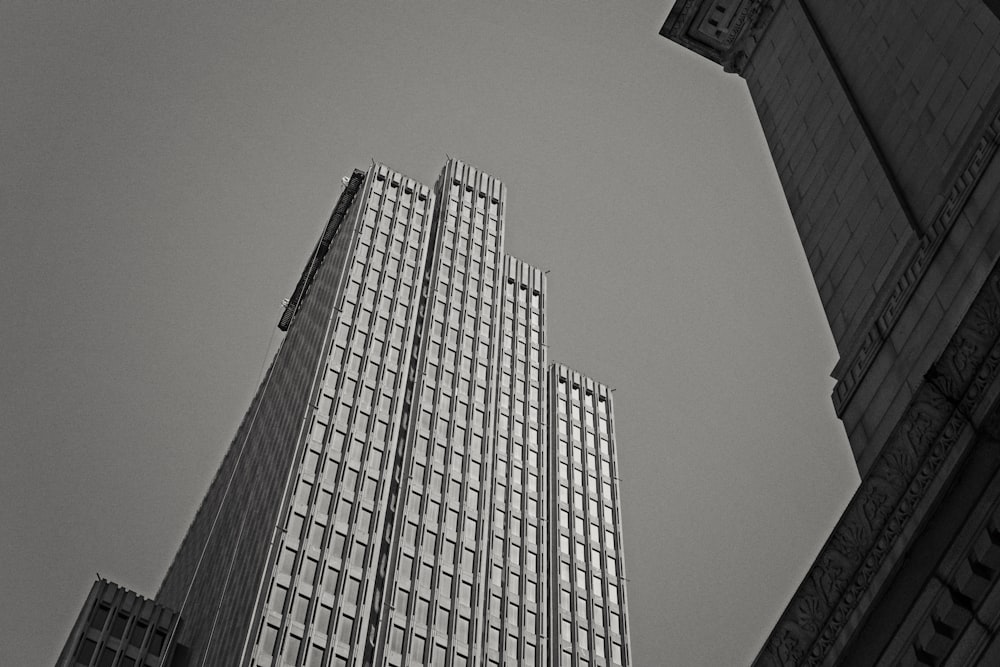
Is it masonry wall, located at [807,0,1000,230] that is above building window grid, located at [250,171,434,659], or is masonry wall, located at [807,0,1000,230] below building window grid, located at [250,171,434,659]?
above

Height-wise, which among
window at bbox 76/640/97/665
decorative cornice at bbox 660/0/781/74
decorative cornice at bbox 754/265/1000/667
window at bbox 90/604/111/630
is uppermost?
decorative cornice at bbox 660/0/781/74

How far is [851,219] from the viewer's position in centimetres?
2511

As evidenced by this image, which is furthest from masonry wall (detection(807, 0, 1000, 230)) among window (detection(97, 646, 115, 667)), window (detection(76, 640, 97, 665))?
window (detection(76, 640, 97, 665))

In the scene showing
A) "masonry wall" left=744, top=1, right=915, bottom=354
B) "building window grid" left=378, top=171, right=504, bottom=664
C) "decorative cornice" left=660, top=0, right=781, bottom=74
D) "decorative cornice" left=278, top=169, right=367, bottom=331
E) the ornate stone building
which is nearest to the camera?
the ornate stone building

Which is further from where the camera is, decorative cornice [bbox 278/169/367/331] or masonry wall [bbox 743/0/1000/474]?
decorative cornice [bbox 278/169/367/331]

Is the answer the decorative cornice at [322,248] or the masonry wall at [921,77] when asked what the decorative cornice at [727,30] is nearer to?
the masonry wall at [921,77]

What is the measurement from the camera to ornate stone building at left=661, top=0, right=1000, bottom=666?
14.3 metres

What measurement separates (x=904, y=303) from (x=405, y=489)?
72.4 meters

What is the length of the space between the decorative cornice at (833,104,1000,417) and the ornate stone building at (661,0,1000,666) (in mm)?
43

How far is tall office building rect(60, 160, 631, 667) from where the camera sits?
7656cm

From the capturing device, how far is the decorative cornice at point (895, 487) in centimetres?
1478

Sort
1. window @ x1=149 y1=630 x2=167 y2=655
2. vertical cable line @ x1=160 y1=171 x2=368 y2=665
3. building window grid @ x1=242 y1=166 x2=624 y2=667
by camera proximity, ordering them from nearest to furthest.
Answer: window @ x1=149 y1=630 x2=167 y2=655 → vertical cable line @ x1=160 y1=171 x2=368 y2=665 → building window grid @ x1=242 y1=166 x2=624 y2=667

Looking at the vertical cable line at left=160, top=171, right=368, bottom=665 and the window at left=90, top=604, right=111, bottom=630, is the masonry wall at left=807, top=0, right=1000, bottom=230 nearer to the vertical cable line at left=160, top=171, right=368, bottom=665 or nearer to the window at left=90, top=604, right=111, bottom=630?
the vertical cable line at left=160, top=171, right=368, bottom=665

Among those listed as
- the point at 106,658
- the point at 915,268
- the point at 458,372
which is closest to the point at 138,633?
the point at 106,658
